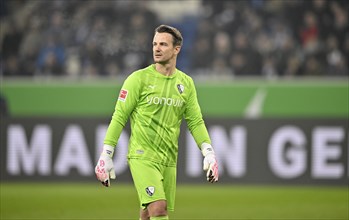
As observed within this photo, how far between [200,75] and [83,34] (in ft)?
8.74

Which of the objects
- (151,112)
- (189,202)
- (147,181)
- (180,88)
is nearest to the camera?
(147,181)

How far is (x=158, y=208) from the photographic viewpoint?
6398 millimetres

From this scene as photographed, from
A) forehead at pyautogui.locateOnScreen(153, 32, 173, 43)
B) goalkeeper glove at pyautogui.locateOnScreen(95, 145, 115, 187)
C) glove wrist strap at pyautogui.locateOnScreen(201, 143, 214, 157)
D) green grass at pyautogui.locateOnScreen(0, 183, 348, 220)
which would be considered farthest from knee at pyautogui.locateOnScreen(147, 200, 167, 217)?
green grass at pyautogui.locateOnScreen(0, 183, 348, 220)

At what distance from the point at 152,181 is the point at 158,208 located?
248 mm

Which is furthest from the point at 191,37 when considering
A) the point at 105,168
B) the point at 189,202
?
the point at 105,168

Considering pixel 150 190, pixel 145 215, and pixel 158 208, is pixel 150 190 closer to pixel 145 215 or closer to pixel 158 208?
pixel 158 208

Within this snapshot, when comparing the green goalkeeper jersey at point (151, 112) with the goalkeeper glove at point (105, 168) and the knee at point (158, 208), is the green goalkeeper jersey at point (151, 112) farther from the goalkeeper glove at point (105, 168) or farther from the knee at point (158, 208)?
the knee at point (158, 208)

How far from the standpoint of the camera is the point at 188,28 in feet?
54.7

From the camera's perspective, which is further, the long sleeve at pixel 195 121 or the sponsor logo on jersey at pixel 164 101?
the long sleeve at pixel 195 121

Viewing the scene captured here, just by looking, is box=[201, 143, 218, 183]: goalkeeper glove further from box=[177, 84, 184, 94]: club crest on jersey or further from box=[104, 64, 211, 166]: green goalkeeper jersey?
box=[177, 84, 184, 94]: club crest on jersey

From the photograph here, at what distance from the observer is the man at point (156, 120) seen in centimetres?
661

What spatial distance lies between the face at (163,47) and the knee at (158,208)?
1.19 metres

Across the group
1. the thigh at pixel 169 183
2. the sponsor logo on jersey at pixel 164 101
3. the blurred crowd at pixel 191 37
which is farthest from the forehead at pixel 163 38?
the blurred crowd at pixel 191 37

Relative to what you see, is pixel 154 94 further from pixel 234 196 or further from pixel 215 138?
pixel 215 138
